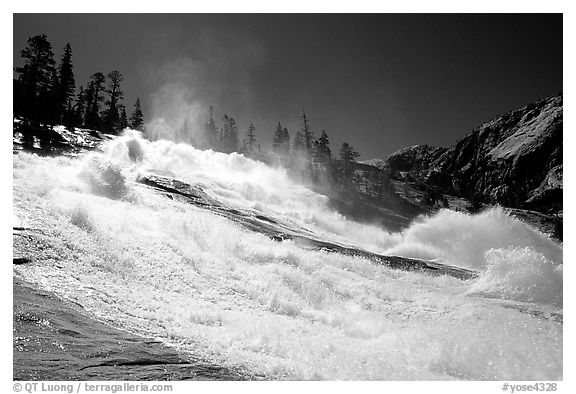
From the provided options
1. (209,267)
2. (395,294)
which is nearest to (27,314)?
Answer: (209,267)

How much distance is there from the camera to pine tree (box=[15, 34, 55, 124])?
145 feet

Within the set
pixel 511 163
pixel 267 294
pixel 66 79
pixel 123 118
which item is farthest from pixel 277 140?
pixel 511 163

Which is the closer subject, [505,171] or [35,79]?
[35,79]

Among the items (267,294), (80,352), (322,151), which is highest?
(322,151)

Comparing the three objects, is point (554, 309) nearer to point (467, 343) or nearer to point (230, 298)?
point (467, 343)

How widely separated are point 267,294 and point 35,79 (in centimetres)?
4868

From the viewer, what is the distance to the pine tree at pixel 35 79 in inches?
1737

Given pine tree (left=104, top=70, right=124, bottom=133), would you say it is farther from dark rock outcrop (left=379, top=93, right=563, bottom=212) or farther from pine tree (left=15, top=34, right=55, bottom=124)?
dark rock outcrop (left=379, top=93, right=563, bottom=212)

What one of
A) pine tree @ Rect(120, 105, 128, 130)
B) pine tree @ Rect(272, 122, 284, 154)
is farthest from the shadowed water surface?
pine tree @ Rect(272, 122, 284, 154)

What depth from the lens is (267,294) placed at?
43.5ft

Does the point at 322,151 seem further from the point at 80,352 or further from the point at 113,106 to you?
the point at 80,352

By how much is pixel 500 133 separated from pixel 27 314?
165334mm

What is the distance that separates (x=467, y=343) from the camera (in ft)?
37.0

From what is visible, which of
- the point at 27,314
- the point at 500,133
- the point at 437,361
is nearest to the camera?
the point at 27,314
